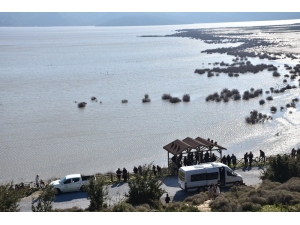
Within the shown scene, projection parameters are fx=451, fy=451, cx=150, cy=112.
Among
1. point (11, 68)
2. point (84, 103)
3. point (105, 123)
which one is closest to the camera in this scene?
point (105, 123)

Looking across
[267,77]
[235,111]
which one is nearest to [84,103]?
[235,111]

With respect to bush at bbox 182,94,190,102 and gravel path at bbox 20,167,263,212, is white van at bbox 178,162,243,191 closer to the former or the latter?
gravel path at bbox 20,167,263,212

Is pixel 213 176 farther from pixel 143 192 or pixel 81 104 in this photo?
pixel 81 104

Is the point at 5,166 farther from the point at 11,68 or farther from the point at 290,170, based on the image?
the point at 11,68

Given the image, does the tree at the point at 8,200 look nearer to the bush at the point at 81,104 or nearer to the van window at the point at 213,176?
the van window at the point at 213,176

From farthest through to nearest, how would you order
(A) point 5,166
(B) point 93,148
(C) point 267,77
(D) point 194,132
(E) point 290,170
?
1. (C) point 267,77
2. (D) point 194,132
3. (B) point 93,148
4. (A) point 5,166
5. (E) point 290,170

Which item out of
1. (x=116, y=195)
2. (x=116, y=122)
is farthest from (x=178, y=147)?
(x=116, y=122)

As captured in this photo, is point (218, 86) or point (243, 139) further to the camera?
point (218, 86)
